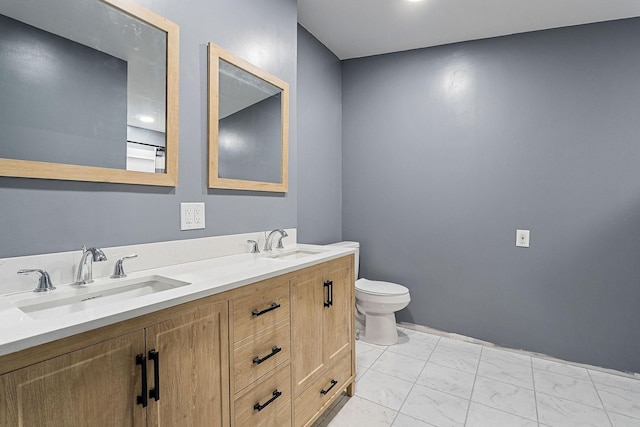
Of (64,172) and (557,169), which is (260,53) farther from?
(557,169)

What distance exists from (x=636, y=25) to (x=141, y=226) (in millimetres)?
3323

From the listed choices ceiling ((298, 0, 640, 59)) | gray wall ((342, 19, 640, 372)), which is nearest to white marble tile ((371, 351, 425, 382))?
gray wall ((342, 19, 640, 372))

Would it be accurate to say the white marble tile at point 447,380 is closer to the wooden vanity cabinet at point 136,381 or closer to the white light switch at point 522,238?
the white light switch at point 522,238

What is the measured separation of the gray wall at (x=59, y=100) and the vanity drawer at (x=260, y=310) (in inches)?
28.0

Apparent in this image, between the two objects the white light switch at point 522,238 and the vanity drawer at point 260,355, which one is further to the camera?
the white light switch at point 522,238

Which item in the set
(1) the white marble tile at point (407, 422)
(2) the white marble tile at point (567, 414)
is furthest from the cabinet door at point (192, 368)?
(2) the white marble tile at point (567, 414)

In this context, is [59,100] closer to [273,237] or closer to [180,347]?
[180,347]

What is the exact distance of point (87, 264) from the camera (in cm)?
109

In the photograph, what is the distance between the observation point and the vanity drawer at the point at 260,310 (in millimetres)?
1140

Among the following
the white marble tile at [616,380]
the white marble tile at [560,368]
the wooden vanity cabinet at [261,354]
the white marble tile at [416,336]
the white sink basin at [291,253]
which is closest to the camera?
the wooden vanity cabinet at [261,354]

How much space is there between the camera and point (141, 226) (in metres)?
1.31

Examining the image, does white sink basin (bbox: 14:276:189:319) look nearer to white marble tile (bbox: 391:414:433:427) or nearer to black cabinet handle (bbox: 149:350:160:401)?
black cabinet handle (bbox: 149:350:160:401)

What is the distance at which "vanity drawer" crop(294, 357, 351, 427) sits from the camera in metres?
1.48

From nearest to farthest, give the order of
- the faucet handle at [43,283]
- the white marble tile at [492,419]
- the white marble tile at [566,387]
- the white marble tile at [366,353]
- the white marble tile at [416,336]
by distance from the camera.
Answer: the faucet handle at [43,283], the white marble tile at [492,419], the white marble tile at [566,387], the white marble tile at [366,353], the white marble tile at [416,336]
